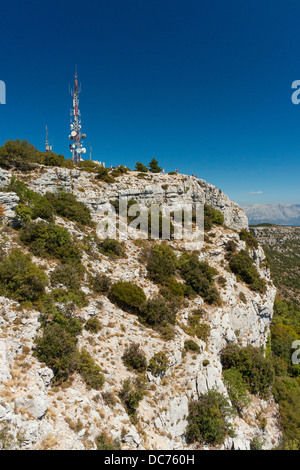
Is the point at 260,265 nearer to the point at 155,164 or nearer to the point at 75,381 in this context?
the point at 155,164

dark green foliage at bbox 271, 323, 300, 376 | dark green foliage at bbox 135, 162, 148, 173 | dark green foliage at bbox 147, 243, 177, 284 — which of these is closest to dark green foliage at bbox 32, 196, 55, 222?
dark green foliage at bbox 147, 243, 177, 284

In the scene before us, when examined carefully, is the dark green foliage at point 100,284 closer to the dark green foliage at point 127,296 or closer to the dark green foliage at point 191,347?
the dark green foliage at point 127,296

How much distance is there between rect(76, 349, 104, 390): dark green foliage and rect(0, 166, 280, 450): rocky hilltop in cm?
24

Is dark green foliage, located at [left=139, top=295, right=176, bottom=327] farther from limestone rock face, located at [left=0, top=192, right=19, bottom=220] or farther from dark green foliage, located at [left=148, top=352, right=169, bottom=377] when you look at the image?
limestone rock face, located at [left=0, top=192, right=19, bottom=220]

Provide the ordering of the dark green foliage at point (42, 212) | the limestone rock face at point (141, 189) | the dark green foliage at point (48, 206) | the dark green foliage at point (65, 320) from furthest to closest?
the limestone rock face at point (141, 189) → the dark green foliage at point (42, 212) → the dark green foliage at point (48, 206) → the dark green foliage at point (65, 320)

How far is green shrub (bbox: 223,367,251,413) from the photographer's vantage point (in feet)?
56.2

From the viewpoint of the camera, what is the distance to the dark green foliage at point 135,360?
14242 millimetres

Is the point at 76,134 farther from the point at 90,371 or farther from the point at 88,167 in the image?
the point at 90,371

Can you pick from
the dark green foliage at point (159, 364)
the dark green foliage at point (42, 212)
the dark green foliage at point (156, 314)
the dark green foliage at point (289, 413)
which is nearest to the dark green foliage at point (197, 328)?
the dark green foliage at point (156, 314)

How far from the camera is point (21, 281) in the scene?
13531mm

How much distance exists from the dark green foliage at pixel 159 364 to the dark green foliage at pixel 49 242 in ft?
36.0

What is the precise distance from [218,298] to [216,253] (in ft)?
28.6
